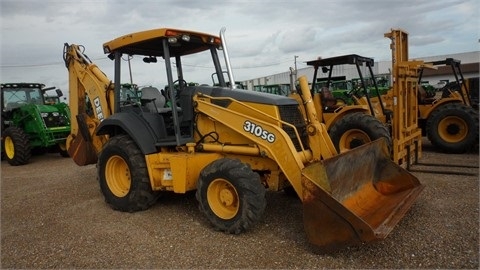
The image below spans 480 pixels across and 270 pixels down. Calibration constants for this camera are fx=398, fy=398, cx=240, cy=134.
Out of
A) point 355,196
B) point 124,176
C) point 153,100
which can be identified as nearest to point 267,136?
point 355,196

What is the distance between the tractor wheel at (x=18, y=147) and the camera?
10.3 metres

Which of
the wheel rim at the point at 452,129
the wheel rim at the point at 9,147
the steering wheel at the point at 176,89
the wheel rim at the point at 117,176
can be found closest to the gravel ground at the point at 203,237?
the wheel rim at the point at 117,176

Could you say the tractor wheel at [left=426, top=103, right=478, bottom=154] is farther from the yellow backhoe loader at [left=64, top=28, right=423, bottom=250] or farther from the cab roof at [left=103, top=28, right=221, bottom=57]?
the cab roof at [left=103, top=28, right=221, bottom=57]

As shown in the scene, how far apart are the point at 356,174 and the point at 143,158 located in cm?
266

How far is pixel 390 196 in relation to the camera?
470cm

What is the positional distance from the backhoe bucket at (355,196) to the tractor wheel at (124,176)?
2349mm

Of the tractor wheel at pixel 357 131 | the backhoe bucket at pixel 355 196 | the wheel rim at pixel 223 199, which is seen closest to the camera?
the backhoe bucket at pixel 355 196

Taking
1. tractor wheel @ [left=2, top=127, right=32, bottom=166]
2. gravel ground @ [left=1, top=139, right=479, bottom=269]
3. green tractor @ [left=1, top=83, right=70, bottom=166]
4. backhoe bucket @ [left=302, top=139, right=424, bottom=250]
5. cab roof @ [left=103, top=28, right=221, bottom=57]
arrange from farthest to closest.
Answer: green tractor @ [left=1, top=83, right=70, bottom=166] < tractor wheel @ [left=2, top=127, right=32, bottom=166] < cab roof @ [left=103, top=28, right=221, bottom=57] < gravel ground @ [left=1, top=139, right=479, bottom=269] < backhoe bucket @ [left=302, top=139, right=424, bottom=250]

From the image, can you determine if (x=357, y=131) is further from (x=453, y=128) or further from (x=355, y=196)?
(x=453, y=128)

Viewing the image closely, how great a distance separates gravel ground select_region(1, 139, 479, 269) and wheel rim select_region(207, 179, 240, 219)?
248mm

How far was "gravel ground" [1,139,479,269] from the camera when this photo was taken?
3.63 metres

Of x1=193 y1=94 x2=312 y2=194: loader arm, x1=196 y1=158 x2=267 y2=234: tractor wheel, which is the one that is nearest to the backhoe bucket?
x1=193 y1=94 x2=312 y2=194: loader arm

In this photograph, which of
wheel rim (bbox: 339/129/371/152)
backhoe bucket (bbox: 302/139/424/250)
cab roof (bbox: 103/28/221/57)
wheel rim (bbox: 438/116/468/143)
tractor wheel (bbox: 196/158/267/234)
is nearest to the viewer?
backhoe bucket (bbox: 302/139/424/250)

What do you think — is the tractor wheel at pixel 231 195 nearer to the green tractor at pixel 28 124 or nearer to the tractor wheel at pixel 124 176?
the tractor wheel at pixel 124 176
